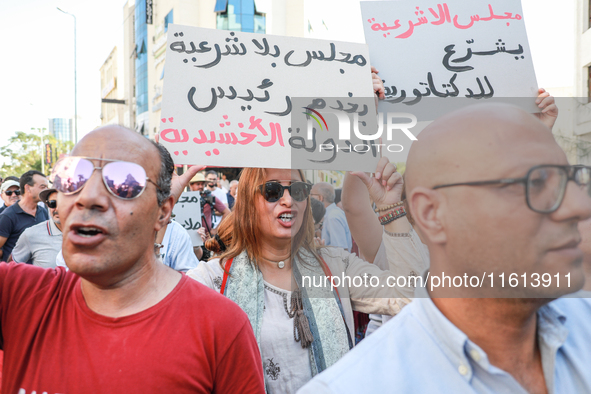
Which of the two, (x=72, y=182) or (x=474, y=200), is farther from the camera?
(x=72, y=182)

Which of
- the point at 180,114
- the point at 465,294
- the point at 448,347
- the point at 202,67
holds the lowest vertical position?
the point at 448,347

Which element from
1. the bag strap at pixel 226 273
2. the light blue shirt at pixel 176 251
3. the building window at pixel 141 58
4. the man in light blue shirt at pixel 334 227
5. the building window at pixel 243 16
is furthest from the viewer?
the building window at pixel 141 58

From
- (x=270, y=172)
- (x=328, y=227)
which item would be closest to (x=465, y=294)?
(x=270, y=172)

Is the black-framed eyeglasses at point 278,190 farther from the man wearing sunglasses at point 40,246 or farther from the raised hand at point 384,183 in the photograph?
the man wearing sunglasses at point 40,246

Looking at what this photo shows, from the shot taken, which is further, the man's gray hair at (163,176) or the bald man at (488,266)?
the man's gray hair at (163,176)

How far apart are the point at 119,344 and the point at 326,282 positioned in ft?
3.51

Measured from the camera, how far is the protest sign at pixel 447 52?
2410 millimetres

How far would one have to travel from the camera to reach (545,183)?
3.14ft

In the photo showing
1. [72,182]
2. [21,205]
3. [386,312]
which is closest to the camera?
[72,182]

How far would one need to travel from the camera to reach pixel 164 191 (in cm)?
167

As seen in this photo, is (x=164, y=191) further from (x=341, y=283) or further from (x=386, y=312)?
(x=386, y=312)

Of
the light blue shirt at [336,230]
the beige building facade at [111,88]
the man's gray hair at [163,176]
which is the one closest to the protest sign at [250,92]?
the man's gray hair at [163,176]

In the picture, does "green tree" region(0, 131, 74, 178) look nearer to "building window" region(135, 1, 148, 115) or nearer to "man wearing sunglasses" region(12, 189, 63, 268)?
"building window" region(135, 1, 148, 115)

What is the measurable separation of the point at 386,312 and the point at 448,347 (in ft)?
3.49
